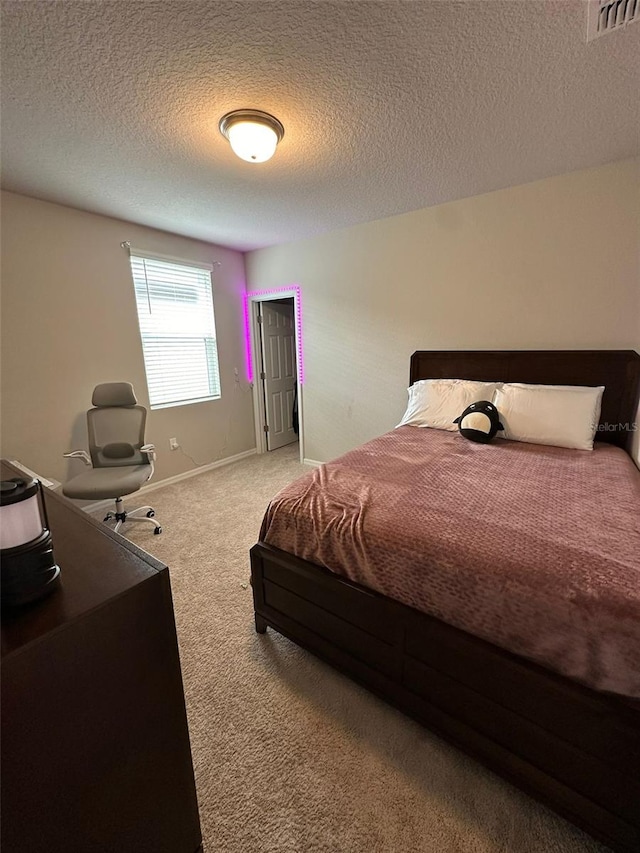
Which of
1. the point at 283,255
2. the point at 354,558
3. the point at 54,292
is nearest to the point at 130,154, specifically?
the point at 54,292

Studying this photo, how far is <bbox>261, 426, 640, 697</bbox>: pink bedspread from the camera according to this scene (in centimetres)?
97

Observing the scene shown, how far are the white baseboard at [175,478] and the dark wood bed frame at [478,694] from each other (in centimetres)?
202

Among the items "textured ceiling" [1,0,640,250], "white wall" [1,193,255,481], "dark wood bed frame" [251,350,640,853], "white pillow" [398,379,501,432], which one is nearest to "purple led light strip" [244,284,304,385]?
"white wall" [1,193,255,481]

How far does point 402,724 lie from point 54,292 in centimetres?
347

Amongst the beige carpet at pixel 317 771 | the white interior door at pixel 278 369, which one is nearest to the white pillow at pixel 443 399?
the beige carpet at pixel 317 771

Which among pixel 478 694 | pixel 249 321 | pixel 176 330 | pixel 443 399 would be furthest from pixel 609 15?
pixel 249 321

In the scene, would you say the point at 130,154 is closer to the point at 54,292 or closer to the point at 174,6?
the point at 174,6

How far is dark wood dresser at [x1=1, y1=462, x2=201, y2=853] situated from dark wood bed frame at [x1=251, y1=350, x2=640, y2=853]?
703 mm

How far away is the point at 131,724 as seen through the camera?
0.73 m

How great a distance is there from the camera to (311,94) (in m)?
1.57

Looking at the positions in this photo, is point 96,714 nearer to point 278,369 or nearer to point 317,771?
point 317,771

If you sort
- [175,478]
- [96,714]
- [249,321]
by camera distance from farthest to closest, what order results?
1. [249,321]
2. [175,478]
3. [96,714]

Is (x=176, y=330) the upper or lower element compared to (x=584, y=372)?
upper

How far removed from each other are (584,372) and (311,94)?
2.34 metres
